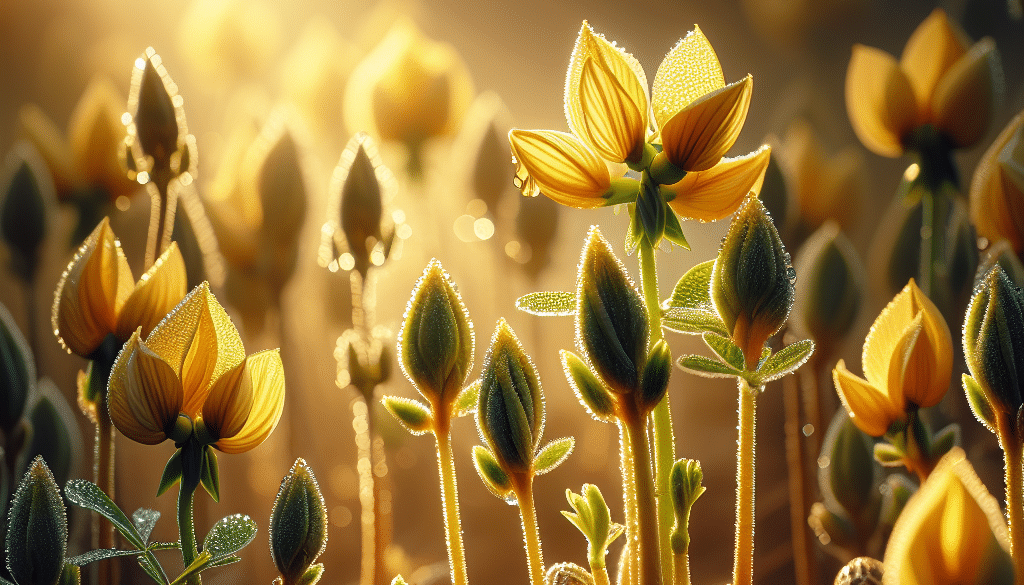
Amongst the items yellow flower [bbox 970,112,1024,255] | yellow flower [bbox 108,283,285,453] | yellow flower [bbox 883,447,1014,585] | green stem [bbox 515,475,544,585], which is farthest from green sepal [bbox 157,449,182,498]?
yellow flower [bbox 970,112,1024,255]

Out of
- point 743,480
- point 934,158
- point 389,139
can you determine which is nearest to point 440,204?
point 389,139

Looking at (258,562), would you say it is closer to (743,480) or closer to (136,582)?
(136,582)

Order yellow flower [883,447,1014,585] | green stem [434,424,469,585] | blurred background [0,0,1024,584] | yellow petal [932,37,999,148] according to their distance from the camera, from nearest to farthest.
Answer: yellow flower [883,447,1014,585] < green stem [434,424,469,585] < yellow petal [932,37,999,148] < blurred background [0,0,1024,584]

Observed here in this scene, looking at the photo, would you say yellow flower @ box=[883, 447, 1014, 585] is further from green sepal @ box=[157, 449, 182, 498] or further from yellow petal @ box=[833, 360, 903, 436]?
green sepal @ box=[157, 449, 182, 498]

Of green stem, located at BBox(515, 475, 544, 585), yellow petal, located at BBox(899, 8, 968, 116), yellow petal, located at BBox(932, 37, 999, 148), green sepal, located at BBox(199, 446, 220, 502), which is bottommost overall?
green stem, located at BBox(515, 475, 544, 585)

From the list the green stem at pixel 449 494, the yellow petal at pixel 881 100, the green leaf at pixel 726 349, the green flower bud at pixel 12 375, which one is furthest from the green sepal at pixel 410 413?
the yellow petal at pixel 881 100

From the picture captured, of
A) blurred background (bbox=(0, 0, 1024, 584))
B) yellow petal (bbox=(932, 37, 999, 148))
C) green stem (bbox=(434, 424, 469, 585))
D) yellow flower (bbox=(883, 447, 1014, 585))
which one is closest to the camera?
yellow flower (bbox=(883, 447, 1014, 585))

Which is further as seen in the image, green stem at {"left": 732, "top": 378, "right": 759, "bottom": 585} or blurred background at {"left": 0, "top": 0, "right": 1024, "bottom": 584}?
blurred background at {"left": 0, "top": 0, "right": 1024, "bottom": 584}
